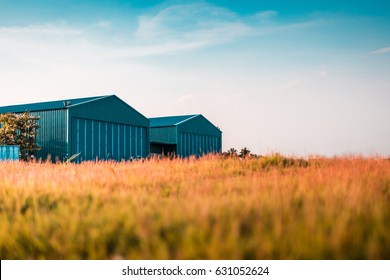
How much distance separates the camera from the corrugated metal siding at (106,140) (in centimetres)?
2756

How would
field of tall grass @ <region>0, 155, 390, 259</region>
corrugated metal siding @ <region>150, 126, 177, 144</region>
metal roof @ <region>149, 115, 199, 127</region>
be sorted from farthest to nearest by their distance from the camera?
metal roof @ <region>149, 115, 199, 127</region> < corrugated metal siding @ <region>150, 126, 177, 144</region> < field of tall grass @ <region>0, 155, 390, 259</region>

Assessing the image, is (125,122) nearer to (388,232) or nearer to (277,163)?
(277,163)

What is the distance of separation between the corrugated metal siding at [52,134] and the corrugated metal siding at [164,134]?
13148mm

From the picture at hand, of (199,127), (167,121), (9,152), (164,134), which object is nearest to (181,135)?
(164,134)

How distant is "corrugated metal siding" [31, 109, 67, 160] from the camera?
2678cm

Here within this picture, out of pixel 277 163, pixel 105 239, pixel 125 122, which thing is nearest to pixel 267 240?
pixel 105 239

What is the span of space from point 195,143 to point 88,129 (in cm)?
1628

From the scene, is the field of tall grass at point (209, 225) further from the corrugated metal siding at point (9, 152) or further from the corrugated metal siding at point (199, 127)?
the corrugated metal siding at point (199, 127)

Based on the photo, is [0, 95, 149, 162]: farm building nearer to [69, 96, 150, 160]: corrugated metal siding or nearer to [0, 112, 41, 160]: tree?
[69, 96, 150, 160]: corrugated metal siding

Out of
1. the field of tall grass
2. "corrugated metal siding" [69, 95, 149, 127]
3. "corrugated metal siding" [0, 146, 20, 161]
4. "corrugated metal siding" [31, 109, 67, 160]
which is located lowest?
the field of tall grass

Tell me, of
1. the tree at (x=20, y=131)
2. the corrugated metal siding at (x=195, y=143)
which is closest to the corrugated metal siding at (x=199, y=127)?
the corrugated metal siding at (x=195, y=143)

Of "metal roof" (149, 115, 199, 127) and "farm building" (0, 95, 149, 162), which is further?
"metal roof" (149, 115, 199, 127)

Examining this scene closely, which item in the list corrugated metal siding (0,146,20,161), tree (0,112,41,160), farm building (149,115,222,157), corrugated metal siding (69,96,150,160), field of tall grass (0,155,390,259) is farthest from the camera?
farm building (149,115,222,157)

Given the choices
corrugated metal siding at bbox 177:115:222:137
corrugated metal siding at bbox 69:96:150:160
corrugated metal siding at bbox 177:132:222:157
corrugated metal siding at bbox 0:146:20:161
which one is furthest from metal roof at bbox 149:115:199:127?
corrugated metal siding at bbox 0:146:20:161
